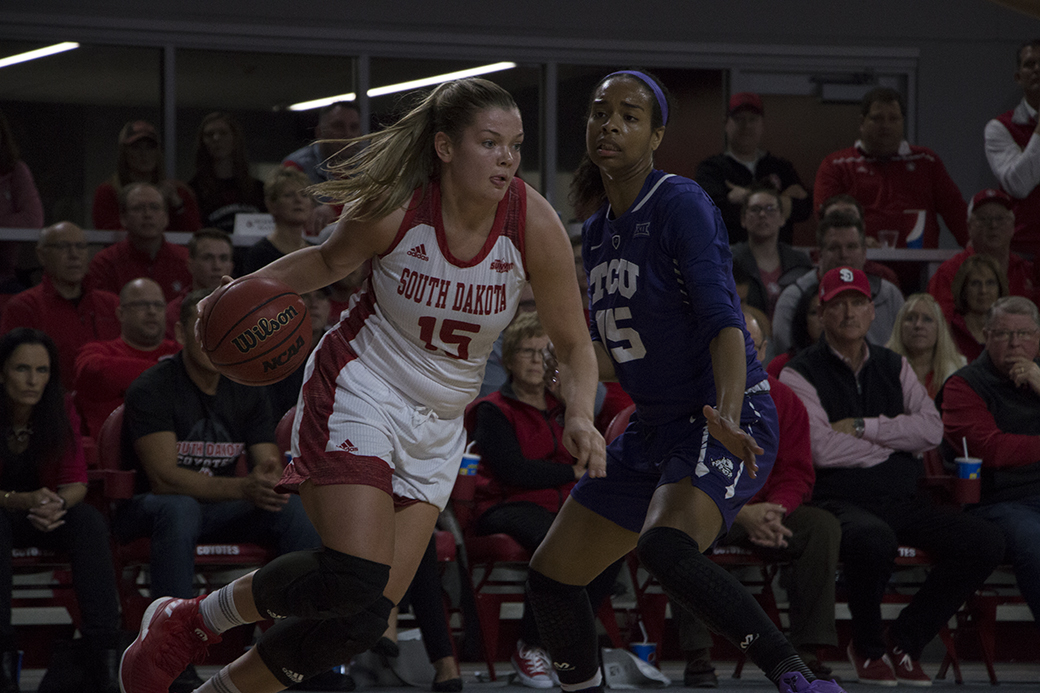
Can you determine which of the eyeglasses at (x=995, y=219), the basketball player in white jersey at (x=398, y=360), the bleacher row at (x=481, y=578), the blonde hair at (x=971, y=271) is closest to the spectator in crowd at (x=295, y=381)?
the bleacher row at (x=481, y=578)

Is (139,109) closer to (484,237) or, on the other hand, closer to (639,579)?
(639,579)

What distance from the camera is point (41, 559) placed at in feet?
16.4

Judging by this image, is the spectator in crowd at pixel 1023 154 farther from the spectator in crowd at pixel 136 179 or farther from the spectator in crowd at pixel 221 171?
the spectator in crowd at pixel 136 179

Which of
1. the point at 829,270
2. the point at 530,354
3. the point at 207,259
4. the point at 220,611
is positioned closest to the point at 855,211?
the point at 829,270

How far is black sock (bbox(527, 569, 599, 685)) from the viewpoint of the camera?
138 inches

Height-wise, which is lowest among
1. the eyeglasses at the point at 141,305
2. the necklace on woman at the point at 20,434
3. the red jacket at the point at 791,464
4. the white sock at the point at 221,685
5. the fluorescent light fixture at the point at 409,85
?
the white sock at the point at 221,685

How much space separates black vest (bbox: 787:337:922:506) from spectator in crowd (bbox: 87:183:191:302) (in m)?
3.40

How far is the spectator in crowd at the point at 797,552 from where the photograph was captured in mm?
5227

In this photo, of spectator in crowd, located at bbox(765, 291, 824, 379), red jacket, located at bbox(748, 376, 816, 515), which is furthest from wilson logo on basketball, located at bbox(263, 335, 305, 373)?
spectator in crowd, located at bbox(765, 291, 824, 379)

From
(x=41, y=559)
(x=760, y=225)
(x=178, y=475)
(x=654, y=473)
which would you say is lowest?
(x=41, y=559)

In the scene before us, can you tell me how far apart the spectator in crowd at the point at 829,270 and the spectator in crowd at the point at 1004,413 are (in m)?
0.90

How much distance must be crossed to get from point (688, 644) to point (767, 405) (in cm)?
208

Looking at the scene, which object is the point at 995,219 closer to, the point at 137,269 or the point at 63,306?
the point at 137,269

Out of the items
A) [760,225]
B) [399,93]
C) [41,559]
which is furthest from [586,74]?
[41,559]
